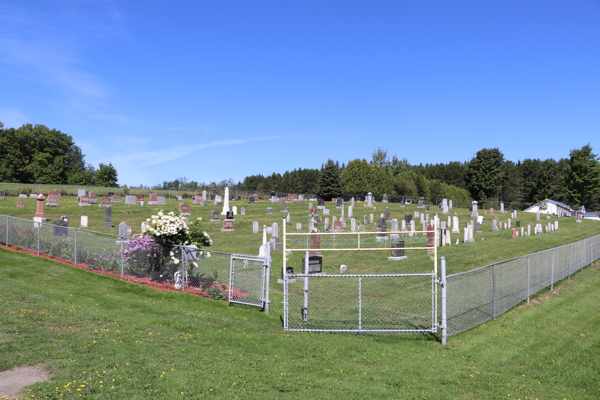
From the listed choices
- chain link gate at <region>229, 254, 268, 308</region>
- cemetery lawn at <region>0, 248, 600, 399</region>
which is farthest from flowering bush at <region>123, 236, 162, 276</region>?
chain link gate at <region>229, 254, 268, 308</region>

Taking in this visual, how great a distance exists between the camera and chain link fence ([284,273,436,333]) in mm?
11797

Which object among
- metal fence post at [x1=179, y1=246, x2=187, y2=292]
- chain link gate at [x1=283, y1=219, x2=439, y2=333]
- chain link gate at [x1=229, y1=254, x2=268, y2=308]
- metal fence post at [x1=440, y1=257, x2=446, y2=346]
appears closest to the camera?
metal fence post at [x1=440, y1=257, x2=446, y2=346]

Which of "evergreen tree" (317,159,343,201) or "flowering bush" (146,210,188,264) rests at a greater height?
"evergreen tree" (317,159,343,201)

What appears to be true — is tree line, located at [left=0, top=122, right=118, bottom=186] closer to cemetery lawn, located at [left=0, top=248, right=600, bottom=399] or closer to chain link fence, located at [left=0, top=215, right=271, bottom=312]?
chain link fence, located at [left=0, top=215, right=271, bottom=312]

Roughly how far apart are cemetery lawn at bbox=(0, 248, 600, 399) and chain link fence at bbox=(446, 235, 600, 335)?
385 millimetres

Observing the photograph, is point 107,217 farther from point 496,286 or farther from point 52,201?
point 496,286

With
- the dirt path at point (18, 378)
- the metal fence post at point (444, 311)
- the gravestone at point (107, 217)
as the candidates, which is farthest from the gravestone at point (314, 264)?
the gravestone at point (107, 217)

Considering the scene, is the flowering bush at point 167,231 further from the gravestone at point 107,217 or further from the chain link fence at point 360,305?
the gravestone at point 107,217

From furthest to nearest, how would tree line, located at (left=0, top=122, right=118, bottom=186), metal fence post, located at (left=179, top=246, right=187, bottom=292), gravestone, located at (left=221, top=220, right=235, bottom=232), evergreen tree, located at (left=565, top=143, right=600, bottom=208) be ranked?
1. tree line, located at (left=0, top=122, right=118, bottom=186)
2. evergreen tree, located at (left=565, top=143, right=600, bottom=208)
3. gravestone, located at (left=221, top=220, right=235, bottom=232)
4. metal fence post, located at (left=179, top=246, right=187, bottom=292)

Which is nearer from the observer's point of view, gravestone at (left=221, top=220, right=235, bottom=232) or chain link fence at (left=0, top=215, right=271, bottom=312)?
chain link fence at (left=0, top=215, right=271, bottom=312)

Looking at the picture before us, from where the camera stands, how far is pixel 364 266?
2255 cm

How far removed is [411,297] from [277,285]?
17.0ft

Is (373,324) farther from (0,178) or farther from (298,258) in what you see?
(0,178)

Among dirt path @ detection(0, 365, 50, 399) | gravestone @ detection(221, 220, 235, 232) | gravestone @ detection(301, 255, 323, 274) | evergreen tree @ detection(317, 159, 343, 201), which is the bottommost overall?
dirt path @ detection(0, 365, 50, 399)
